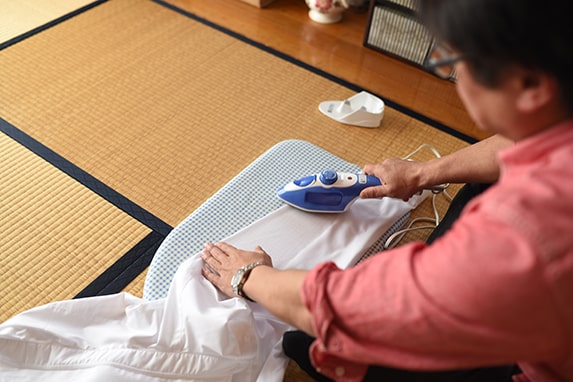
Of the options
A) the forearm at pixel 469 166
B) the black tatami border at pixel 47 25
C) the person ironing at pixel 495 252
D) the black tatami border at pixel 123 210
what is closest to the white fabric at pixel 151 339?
the black tatami border at pixel 123 210

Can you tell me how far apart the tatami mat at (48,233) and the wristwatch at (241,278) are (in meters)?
0.47

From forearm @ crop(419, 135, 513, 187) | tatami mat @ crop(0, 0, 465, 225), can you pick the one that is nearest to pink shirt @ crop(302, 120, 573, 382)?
forearm @ crop(419, 135, 513, 187)

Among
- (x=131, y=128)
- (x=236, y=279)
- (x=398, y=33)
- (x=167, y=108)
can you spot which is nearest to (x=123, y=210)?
(x=131, y=128)

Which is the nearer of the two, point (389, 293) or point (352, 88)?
point (389, 293)

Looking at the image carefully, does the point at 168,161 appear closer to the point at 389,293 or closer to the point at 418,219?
the point at 418,219

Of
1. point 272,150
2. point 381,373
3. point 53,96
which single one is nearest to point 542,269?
point 381,373

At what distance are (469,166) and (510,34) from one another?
630mm

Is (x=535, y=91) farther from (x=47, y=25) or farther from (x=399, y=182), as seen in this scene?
(x=47, y=25)

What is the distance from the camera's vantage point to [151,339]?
88cm

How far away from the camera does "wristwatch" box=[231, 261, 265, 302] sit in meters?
0.86

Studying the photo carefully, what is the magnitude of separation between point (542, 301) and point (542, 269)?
3 centimetres

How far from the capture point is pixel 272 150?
1.32 meters

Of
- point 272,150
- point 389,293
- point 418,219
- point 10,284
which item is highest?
point 389,293

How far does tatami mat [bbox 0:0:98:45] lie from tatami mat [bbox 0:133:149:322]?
68 cm
